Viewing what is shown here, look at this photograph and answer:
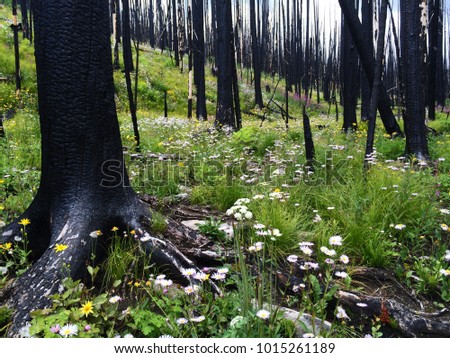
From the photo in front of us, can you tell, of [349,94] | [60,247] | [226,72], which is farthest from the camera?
[349,94]

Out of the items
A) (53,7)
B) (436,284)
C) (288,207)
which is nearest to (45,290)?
(53,7)

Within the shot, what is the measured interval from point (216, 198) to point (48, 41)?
2.38 m

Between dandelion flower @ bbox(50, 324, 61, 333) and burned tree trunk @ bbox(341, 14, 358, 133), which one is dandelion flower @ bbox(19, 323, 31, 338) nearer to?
dandelion flower @ bbox(50, 324, 61, 333)

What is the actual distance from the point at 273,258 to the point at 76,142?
1.73m

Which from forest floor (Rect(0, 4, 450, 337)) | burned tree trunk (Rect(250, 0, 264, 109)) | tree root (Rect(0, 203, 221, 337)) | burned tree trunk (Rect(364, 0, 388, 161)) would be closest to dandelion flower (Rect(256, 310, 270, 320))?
forest floor (Rect(0, 4, 450, 337))

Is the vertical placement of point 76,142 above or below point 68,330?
above

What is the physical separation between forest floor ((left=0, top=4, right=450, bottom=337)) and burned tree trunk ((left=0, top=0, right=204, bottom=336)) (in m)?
0.16

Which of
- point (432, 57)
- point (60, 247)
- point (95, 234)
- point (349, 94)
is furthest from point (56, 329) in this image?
point (432, 57)

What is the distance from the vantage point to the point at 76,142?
2.54 metres

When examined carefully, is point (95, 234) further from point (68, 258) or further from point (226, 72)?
point (226, 72)

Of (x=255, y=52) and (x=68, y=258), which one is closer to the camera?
(x=68, y=258)

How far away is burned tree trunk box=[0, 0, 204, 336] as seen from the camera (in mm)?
2441

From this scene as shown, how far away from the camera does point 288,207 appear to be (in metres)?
3.42

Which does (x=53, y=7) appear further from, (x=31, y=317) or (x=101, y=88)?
(x=31, y=317)
